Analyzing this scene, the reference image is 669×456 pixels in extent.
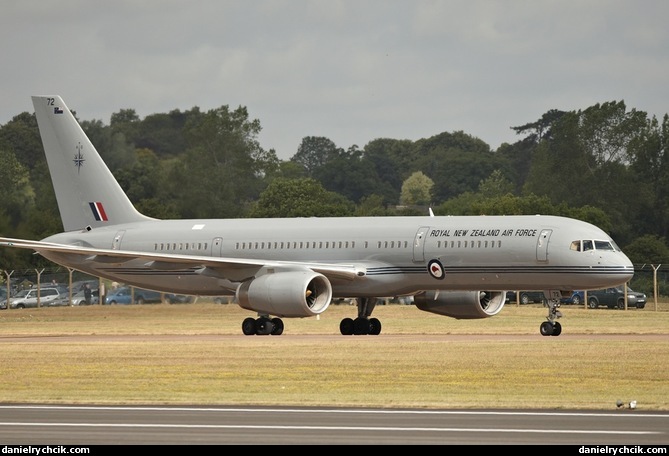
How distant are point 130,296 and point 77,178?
2101 cm

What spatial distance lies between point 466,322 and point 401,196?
11607 cm

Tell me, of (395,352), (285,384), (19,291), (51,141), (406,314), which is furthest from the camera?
(19,291)

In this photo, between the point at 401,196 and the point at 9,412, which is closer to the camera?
the point at 9,412

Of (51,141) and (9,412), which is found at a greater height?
(51,141)

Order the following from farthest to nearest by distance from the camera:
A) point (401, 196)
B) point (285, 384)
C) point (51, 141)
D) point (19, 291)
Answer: point (401, 196) → point (19, 291) → point (51, 141) → point (285, 384)

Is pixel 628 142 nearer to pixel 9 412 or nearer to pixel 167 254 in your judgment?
pixel 167 254

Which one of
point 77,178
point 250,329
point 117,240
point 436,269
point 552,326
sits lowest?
point 250,329

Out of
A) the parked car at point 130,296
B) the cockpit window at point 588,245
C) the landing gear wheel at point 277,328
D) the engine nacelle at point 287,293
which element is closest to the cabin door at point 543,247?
the cockpit window at point 588,245

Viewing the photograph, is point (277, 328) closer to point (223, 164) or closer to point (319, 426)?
point (319, 426)

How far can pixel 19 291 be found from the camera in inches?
2749

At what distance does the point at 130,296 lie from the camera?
7050 cm

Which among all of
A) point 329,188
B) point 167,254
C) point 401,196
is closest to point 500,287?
point 167,254

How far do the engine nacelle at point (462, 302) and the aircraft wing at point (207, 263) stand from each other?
2.50m

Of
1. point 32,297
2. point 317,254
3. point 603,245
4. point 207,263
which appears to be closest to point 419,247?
point 317,254
